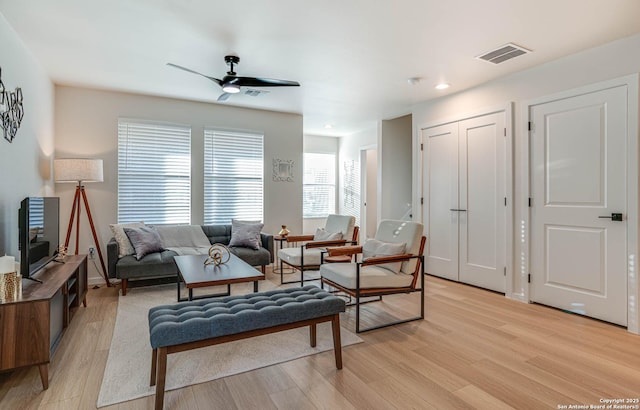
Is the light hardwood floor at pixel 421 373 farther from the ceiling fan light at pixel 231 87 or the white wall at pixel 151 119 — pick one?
the ceiling fan light at pixel 231 87

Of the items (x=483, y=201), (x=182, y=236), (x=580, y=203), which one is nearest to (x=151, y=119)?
(x=182, y=236)

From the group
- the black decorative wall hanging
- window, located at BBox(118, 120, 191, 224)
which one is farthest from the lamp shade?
the black decorative wall hanging

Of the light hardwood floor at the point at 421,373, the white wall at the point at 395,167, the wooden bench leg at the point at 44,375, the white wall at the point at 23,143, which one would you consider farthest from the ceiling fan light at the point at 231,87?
the white wall at the point at 395,167

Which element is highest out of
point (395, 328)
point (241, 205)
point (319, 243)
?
point (241, 205)

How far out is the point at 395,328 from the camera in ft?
9.84

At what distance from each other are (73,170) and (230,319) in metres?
3.24

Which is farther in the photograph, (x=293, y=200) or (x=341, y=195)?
(x=341, y=195)

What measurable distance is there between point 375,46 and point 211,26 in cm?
147

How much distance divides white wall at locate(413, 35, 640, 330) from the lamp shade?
14.3ft

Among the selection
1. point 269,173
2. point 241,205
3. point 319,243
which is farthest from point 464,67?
point 241,205

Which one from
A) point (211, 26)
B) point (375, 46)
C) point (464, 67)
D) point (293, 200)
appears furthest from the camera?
point (293, 200)

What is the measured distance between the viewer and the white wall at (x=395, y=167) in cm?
624

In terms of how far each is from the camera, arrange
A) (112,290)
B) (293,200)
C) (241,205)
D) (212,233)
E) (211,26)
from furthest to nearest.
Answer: (293,200)
(241,205)
(212,233)
(112,290)
(211,26)

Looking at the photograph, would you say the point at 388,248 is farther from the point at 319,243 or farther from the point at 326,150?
the point at 326,150
